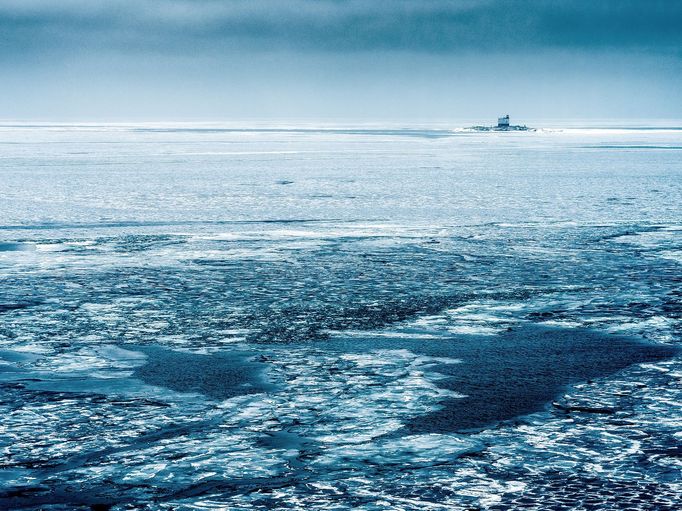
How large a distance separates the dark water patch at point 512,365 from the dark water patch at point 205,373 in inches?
27.6

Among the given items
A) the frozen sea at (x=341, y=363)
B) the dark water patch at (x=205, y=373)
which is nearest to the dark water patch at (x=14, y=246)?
the frozen sea at (x=341, y=363)

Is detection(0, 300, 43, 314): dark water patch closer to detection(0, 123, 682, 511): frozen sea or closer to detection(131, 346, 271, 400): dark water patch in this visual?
detection(0, 123, 682, 511): frozen sea

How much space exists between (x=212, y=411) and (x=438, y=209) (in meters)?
9.53

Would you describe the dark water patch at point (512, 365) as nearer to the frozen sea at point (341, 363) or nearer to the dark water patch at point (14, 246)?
the frozen sea at point (341, 363)

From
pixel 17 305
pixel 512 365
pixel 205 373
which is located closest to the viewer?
pixel 205 373

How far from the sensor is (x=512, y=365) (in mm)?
5211

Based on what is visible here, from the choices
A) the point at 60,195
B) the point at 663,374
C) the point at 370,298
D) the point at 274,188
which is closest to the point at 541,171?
the point at 274,188

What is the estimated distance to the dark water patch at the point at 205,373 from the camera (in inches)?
187

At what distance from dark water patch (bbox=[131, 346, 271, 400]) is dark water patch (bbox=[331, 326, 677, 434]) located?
2.30 ft

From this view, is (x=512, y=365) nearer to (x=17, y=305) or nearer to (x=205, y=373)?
(x=205, y=373)

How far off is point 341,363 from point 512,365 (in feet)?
2.99

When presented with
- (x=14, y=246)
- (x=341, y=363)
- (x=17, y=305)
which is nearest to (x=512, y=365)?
(x=341, y=363)

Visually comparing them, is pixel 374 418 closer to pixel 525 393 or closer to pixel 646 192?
pixel 525 393

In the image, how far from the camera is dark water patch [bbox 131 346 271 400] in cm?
476
